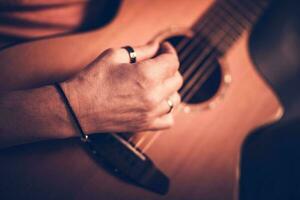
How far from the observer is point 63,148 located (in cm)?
54

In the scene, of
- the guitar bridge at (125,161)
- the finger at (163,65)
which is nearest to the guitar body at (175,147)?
the guitar bridge at (125,161)

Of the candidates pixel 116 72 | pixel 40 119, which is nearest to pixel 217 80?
pixel 116 72

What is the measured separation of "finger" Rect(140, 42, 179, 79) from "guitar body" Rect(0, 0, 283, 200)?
117 millimetres

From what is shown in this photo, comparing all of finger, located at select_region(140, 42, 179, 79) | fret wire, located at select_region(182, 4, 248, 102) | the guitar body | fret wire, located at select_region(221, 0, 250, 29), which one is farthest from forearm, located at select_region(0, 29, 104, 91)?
fret wire, located at select_region(221, 0, 250, 29)

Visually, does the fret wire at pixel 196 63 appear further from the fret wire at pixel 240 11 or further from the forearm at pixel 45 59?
the forearm at pixel 45 59

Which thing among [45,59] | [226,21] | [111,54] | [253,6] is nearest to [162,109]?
[111,54]

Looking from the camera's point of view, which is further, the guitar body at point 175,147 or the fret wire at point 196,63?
the fret wire at point 196,63

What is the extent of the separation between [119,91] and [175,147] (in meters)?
0.21

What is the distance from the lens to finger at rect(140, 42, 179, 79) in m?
0.52

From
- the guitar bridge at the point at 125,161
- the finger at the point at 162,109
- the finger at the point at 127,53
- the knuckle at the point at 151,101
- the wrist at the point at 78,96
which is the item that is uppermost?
the finger at the point at 127,53

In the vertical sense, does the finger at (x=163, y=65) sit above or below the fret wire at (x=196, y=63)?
above

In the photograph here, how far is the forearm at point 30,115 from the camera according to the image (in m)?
0.48

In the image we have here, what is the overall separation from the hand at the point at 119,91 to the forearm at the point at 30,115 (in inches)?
1.1

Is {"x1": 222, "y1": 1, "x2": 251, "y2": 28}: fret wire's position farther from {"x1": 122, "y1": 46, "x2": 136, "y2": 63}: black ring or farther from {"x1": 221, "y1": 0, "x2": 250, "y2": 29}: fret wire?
{"x1": 122, "y1": 46, "x2": 136, "y2": 63}: black ring
